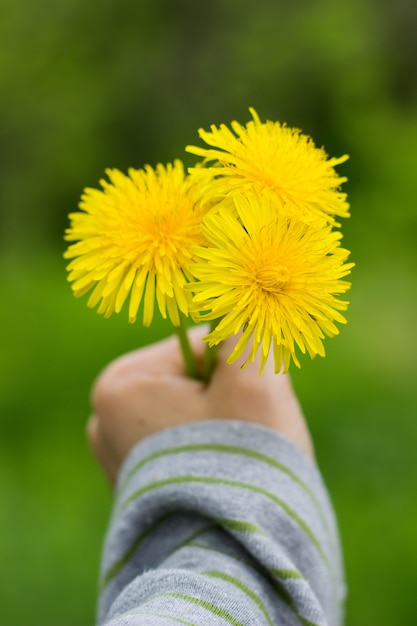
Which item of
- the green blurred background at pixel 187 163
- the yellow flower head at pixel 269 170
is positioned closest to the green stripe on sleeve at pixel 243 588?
the yellow flower head at pixel 269 170

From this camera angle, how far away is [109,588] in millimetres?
555

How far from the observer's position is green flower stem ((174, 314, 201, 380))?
514 millimetres

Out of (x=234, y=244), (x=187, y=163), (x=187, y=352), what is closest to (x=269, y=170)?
(x=234, y=244)

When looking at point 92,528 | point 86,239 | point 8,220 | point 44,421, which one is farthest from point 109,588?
point 8,220

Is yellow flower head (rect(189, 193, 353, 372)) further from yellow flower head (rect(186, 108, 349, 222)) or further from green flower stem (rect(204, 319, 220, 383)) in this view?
green flower stem (rect(204, 319, 220, 383))

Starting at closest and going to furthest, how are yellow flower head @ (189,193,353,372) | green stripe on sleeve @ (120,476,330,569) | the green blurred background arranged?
1. yellow flower head @ (189,193,353,372)
2. green stripe on sleeve @ (120,476,330,569)
3. the green blurred background

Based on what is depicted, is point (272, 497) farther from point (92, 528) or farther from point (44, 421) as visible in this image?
point (44, 421)

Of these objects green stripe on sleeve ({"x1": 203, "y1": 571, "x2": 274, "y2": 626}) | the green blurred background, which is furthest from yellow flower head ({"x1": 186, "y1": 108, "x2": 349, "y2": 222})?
the green blurred background

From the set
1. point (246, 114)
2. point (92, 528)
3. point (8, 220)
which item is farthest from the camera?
point (8, 220)

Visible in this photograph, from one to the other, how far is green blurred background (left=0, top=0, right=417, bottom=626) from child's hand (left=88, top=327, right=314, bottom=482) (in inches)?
23.3

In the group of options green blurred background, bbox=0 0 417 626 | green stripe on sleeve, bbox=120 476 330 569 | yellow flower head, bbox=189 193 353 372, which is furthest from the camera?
green blurred background, bbox=0 0 417 626

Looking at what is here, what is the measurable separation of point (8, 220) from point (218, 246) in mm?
1635

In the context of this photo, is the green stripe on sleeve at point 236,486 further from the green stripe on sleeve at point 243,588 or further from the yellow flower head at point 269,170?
the yellow flower head at point 269,170

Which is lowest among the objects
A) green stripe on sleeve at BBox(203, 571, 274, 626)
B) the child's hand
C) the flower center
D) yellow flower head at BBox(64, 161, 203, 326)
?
green stripe on sleeve at BBox(203, 571, 274, 626)
